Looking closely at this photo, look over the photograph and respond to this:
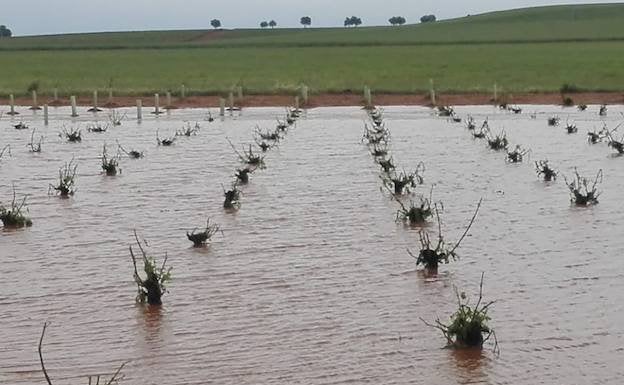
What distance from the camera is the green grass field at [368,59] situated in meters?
53.7

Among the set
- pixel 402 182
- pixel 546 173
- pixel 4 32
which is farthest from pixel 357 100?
pixel 4 32

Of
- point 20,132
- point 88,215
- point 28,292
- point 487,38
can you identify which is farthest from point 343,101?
point 487,38

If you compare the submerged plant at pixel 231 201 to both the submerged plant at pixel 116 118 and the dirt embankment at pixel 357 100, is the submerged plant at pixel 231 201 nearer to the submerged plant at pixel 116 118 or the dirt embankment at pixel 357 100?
the submerged plant at pixel 116 118

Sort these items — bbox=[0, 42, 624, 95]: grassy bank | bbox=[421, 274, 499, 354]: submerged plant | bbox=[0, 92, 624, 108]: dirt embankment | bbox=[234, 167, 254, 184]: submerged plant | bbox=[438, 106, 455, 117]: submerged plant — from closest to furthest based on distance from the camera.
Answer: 1. bbox=[421, 274, 499, 354]: submerged plant
2. bbox=[234, 167, 254, 184]: submerged plant
3. bbox=[438, 106, 455, 117]: submerged plant
4. bbox=[0, 92, 624, 108]: dirt embankment
5. bbox=[0, 42, 624, 95]: grassy bank

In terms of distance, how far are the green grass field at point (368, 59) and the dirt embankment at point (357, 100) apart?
5.21ft

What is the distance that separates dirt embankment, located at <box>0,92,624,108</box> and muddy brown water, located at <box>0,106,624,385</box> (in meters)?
22.7

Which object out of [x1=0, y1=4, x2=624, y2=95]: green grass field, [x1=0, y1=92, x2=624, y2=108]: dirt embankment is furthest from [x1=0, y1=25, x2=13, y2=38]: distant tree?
[x1=0, y1=92, x2=624, y2=108]: dirt embankment

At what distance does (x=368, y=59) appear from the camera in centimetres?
8031

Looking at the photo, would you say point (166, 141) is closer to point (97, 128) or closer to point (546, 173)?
point (97, 128)

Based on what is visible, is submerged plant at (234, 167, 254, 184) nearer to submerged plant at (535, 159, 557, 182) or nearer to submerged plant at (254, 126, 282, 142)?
submerged plant at (535, 159, 557, 182)

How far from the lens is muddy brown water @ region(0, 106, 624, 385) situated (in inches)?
316

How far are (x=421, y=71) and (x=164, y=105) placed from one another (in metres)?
23.5

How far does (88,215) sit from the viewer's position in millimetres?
15250

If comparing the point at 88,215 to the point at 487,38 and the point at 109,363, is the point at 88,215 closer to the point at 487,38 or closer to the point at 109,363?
the point at 109,363
